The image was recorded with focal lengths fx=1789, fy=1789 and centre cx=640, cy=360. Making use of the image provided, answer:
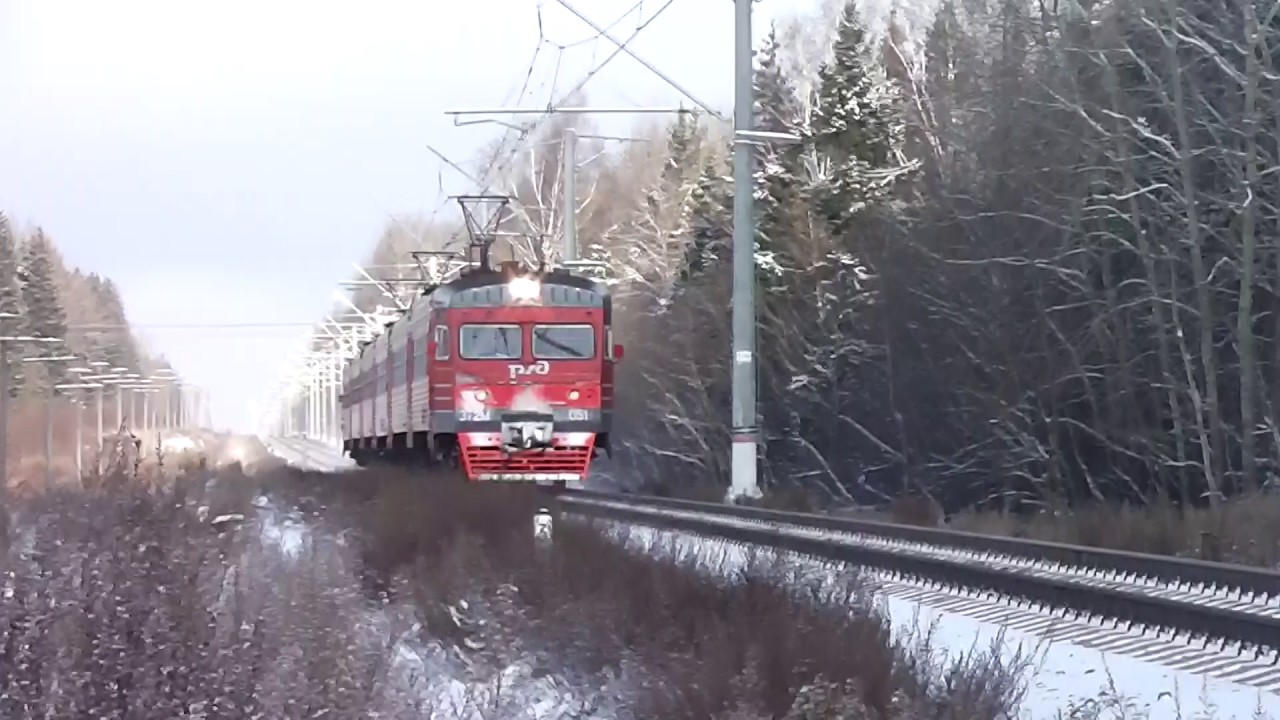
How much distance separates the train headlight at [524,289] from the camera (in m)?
24.9

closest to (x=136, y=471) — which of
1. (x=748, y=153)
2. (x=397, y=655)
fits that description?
(x=397, y=655)

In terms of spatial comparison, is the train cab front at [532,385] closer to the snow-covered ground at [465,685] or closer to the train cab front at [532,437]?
the train cab front at [532,437]

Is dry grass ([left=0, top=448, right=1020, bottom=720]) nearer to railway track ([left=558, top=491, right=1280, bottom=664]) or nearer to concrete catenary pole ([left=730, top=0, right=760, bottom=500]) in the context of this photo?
railway track ([left=558, top=491, right=1280, bottom=664])

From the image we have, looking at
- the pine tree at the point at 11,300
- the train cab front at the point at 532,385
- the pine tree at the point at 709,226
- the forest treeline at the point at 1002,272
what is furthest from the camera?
the pine tree at the point at 11,300

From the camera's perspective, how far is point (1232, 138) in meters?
25.1

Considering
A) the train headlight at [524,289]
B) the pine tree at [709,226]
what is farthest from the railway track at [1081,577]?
the pine tree at [709,226]

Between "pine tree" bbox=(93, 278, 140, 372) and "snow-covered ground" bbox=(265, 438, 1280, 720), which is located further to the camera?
"pine tree" bbox=(93, 278, 140, 372)

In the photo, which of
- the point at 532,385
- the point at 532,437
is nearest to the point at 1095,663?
the point at 532,437

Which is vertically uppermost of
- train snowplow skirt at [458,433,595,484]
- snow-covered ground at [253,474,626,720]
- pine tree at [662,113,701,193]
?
pine tree at [662,113,701,193]

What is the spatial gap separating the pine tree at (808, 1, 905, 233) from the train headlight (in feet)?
50.1

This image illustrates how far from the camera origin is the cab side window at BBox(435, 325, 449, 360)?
Answer: 24286 millimetres

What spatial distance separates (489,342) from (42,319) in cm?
6518

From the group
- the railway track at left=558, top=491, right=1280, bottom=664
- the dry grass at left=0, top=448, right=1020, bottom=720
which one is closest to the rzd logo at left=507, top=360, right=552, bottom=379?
the railway track at left=558, top=491, right=1280, bottom=664

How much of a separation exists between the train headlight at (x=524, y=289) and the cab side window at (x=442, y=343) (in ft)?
3.52
